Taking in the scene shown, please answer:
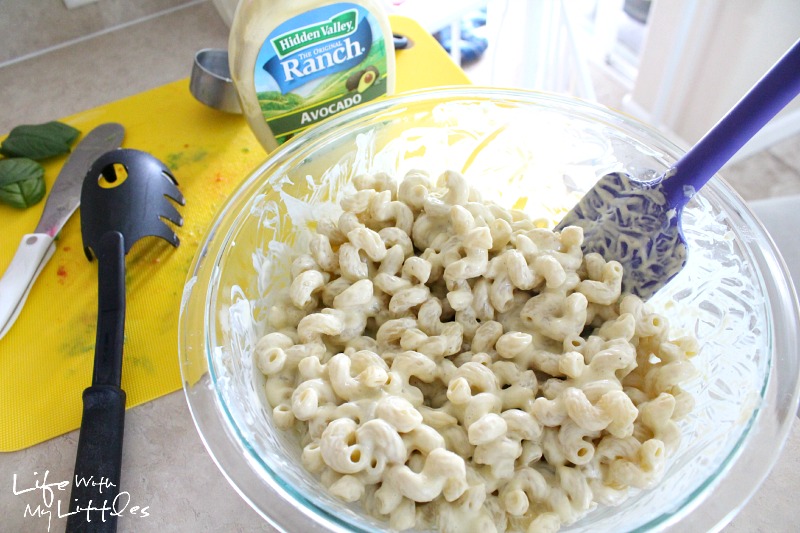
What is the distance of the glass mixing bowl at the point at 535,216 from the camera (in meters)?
0.47

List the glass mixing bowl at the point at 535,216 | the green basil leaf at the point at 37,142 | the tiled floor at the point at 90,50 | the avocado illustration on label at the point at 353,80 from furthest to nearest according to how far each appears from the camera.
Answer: the tiled floor at the point at 90,50, the green basil leaf at the point at 37,142, the avocado illustration on label at the point at 353,80, the glass mixing bowl at the point at 535,216

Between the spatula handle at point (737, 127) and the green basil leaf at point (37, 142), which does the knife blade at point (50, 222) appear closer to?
the green basil leaf at point (37, 142)

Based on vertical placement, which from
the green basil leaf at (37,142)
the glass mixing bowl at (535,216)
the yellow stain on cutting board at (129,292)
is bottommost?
the yellow stain on cutting board at (129,292)

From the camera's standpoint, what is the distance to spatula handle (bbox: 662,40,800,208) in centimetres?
48

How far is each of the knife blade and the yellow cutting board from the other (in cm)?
1

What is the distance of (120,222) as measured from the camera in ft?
2.48

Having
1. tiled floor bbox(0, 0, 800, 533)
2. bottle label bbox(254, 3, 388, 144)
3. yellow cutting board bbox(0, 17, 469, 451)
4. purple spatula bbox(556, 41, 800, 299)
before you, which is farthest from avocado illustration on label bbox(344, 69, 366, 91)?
tiled floor bbox(0, 0, 800, 533)

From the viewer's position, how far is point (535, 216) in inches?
30.3

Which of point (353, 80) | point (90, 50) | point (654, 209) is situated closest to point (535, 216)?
point (654, 209)

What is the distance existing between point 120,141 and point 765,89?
0.85 metres

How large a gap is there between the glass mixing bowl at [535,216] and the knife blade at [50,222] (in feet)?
1.06

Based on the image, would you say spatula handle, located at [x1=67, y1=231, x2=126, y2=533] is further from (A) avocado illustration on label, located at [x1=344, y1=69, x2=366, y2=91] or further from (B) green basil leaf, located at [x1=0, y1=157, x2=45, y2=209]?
(A) avocado illustration on label, located at [x1=344, y1=69, x2=366, y2=91]

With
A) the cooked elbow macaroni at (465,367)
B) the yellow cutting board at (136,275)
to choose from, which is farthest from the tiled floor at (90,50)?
the cooked elbow macaroni at (465,367)

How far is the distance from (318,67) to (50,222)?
422 millimetres
